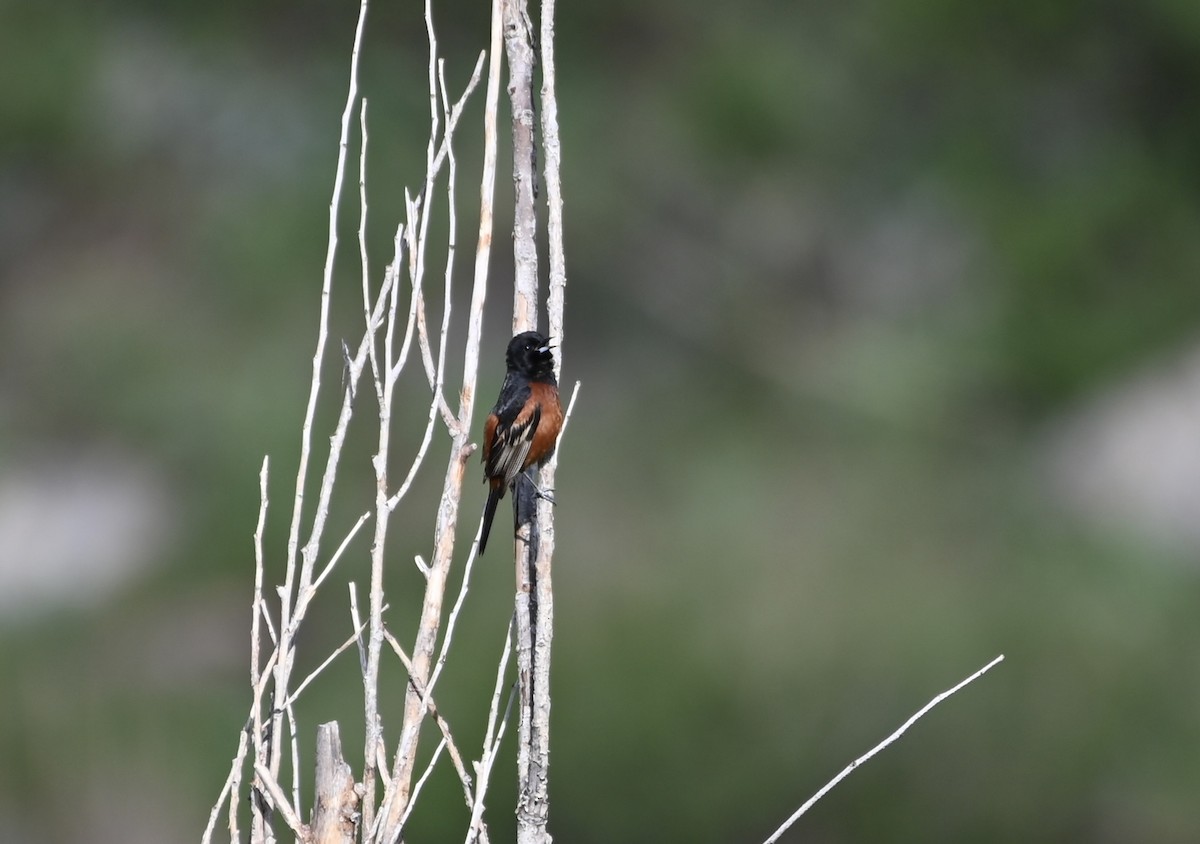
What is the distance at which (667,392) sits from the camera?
1007cm

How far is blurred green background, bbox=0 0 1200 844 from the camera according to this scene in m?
8.17

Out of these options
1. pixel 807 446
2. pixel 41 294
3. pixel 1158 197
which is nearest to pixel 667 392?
pixel 807 446

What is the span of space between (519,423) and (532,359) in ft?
1.03

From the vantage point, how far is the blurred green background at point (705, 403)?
8.17 metres

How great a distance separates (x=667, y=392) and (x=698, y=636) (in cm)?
240

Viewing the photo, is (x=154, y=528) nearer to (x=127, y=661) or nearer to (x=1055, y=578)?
(x=127, y=661)

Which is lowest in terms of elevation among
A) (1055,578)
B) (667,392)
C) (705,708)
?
(705,708)

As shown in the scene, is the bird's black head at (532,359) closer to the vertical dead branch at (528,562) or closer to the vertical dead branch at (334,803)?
the vertical dead branch at (528,562)

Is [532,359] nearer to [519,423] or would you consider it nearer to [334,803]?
[519,423]

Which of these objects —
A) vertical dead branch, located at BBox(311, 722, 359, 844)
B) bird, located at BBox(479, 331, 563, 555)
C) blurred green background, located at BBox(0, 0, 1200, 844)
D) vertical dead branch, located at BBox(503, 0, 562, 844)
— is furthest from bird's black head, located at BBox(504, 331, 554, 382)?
blurred green background, located at BBox(0, 0, 1200, 844)

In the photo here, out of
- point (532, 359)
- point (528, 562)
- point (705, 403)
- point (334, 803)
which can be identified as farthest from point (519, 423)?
point (705, 403)

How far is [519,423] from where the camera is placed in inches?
143

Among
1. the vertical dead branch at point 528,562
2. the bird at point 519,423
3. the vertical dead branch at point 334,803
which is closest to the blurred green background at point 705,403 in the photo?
the bird at point 519,423

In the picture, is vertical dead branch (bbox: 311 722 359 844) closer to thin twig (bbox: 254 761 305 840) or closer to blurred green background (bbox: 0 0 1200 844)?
thin twig (bbox: 254 761 305 840)
